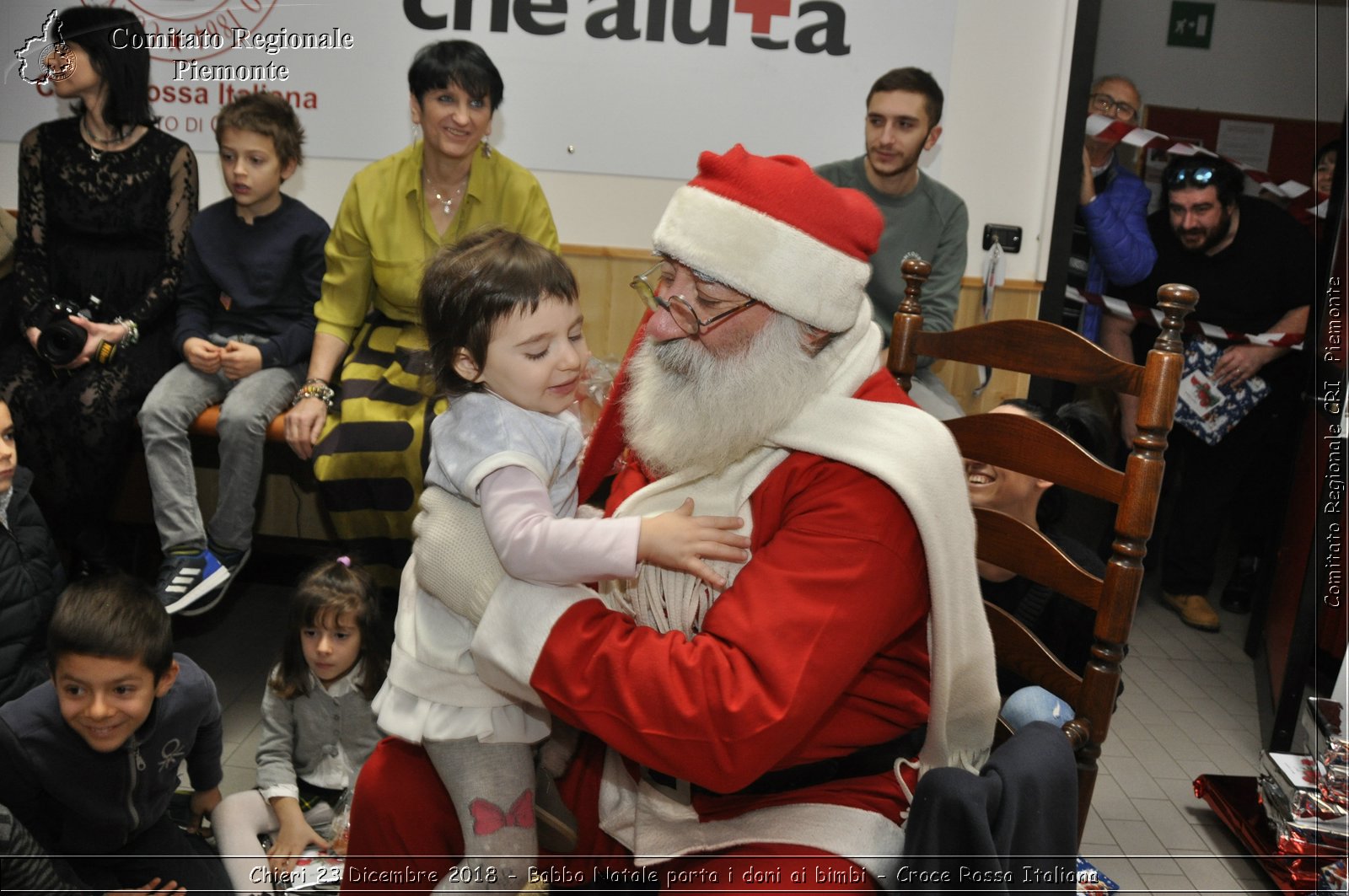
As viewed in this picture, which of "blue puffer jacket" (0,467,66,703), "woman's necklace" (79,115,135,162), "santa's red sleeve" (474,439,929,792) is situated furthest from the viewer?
"woman's necklace" (79,115,135,162)

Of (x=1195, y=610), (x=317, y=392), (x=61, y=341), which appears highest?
(x=61, y=341)

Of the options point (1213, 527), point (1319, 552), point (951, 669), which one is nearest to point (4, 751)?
point (951, 669)

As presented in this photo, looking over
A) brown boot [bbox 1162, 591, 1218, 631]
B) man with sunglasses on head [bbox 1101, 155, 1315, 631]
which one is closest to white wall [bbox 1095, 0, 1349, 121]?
man with sunglasses on head [bbox 1101, 155, 1315, 631]

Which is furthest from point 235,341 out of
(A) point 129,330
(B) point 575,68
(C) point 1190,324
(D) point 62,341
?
(C) point 1190,324

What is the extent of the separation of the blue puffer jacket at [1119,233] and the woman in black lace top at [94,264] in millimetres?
3242

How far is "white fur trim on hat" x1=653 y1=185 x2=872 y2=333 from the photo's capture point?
1.60 meters

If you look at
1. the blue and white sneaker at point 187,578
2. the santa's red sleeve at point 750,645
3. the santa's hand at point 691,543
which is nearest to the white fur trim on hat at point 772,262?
the santa's red sleeve at point 750,645

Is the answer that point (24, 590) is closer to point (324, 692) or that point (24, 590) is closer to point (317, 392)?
point (324, 692)

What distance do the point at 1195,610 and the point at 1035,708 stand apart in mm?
2659

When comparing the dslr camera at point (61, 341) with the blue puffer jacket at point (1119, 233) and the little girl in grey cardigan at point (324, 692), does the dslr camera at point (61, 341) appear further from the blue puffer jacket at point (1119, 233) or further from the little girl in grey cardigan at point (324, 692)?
the blue puffer jacket at point (1119, 233)

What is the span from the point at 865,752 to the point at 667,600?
375 millimetres

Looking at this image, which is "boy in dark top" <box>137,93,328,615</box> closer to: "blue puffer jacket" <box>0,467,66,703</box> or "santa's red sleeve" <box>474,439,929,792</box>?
"blue puffer jacket" <box>0,467,66,703</box>

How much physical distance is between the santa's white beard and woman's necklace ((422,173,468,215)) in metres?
1.96

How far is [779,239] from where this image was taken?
5.26 feet
